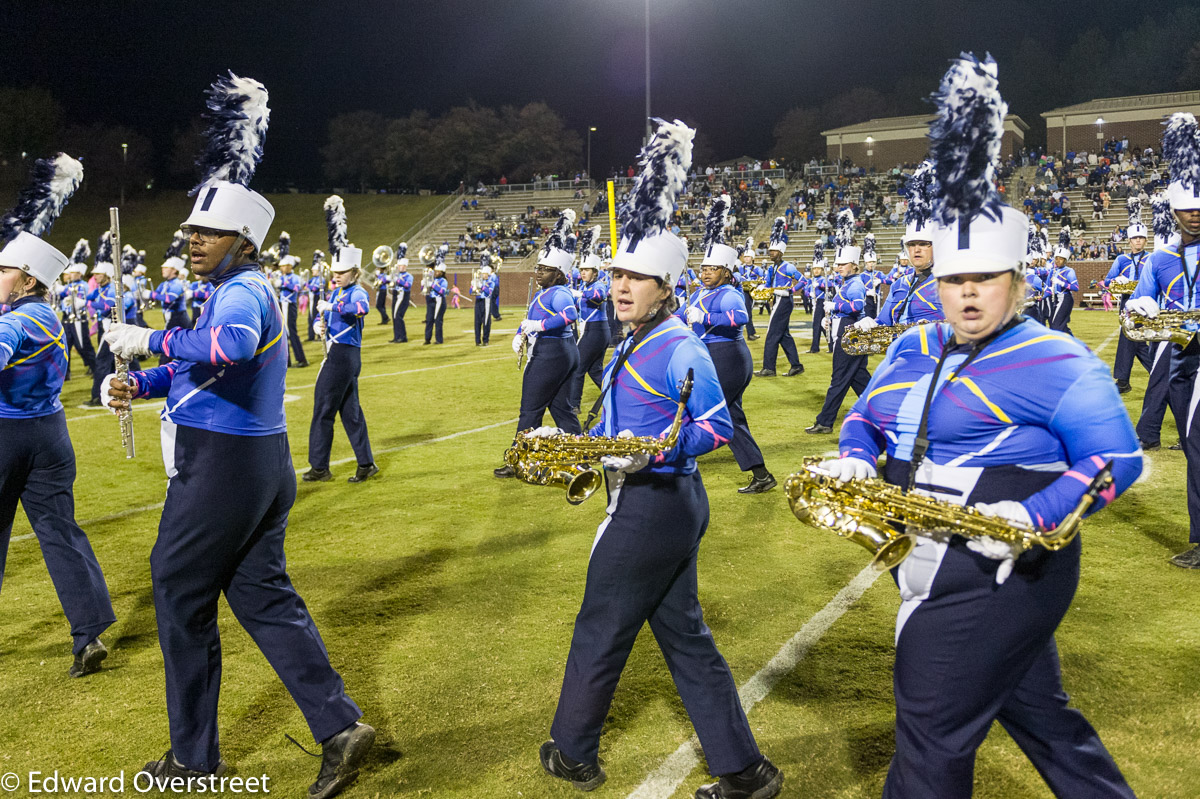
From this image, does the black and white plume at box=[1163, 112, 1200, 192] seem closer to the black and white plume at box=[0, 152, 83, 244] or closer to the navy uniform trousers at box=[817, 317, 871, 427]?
the navy uniform trousers at box=[817, 317, 871, 427]

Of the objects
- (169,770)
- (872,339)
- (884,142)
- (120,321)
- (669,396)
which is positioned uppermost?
(884,142)

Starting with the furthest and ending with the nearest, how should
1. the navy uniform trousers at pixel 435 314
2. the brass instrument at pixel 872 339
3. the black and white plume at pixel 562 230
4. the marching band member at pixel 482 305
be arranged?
the navy uniform trousers at pixel 435 314
the marching band member at pixel 482 305
the black and white plume at pixel 562 230
the brass instrument at pixel 872 339

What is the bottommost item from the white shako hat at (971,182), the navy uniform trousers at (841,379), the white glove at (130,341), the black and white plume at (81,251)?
the navy uniform trousers at (841,379)

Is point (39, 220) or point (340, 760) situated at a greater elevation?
point (39, 220)

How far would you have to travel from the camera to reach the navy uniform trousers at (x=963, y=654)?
89.1 inches

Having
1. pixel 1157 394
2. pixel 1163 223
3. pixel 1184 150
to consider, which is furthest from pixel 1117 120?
pixel 1184 150

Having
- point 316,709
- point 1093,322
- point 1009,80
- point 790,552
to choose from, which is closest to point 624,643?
point 316,709

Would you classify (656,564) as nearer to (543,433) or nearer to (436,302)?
(543,433)

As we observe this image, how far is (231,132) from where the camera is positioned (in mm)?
3879

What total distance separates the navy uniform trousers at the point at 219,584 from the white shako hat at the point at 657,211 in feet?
5.18

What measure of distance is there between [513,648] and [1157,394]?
6639 mm

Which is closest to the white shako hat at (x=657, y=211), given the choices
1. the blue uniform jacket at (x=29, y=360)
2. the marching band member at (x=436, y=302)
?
the blue uniform jacket at (x=29, y=360)

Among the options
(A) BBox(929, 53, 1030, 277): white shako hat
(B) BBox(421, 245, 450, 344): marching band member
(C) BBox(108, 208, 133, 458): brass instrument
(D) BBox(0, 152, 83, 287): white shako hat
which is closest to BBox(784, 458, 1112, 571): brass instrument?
(A) BBox(929, 53, 1030, 277): white shako hat

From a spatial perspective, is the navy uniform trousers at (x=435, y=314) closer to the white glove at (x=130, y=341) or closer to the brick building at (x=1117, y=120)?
the white glove at (x=130, y=341)
